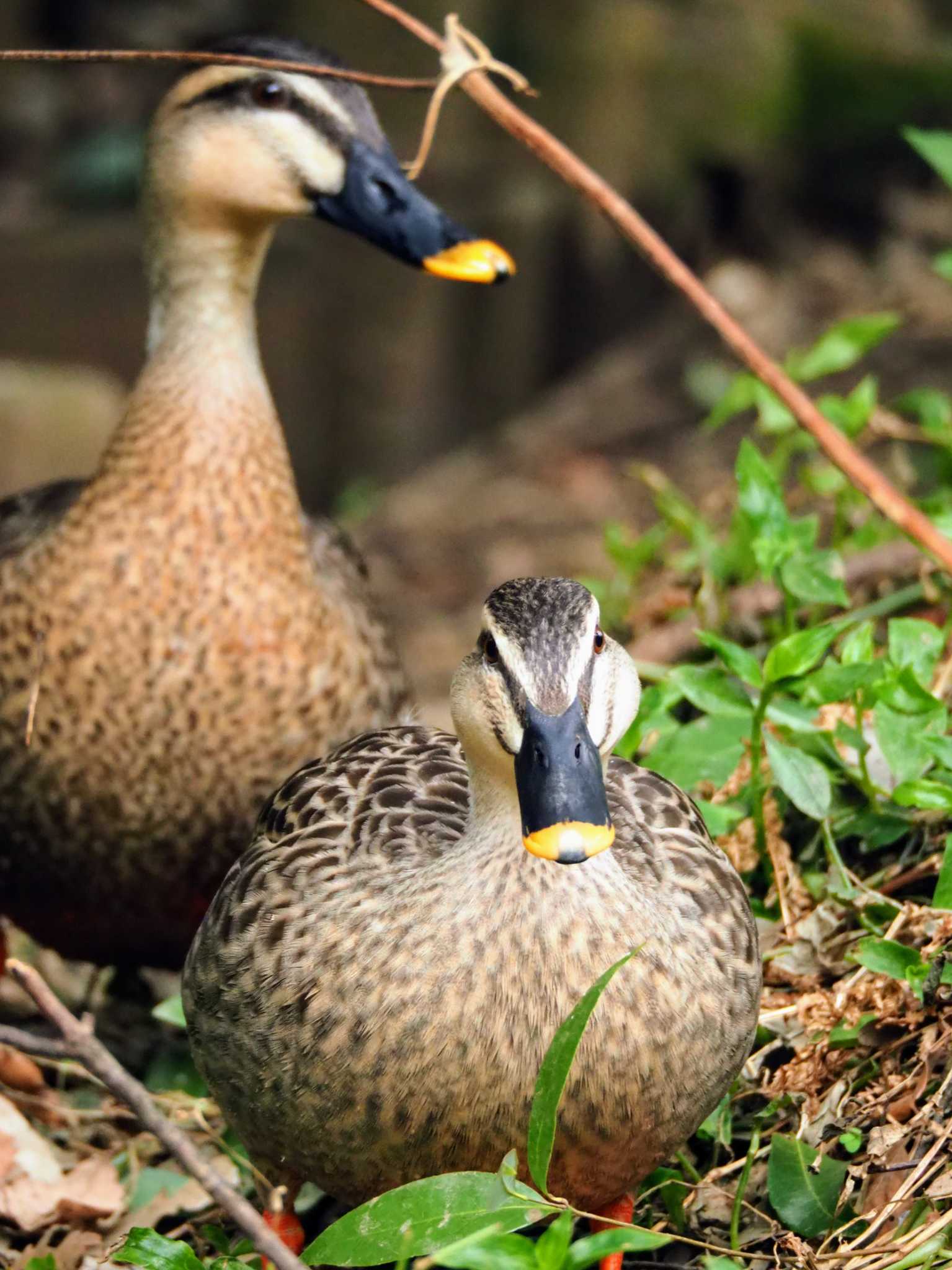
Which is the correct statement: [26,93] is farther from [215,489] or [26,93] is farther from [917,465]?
[215,489]

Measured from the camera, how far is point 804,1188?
2365mm

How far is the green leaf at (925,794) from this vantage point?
8.45ft

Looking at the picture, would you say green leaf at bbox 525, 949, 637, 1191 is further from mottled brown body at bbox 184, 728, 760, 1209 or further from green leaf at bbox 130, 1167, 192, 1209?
green leaf at bbox 130, 1167, 192, 1209

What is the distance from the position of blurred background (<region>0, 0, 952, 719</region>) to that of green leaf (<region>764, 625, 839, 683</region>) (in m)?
3.54

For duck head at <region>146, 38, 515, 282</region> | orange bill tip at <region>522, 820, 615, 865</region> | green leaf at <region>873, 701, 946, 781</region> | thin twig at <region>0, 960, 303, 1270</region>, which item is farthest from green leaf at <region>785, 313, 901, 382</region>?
thin twig at <region>0, 960, 303, 1270</region>

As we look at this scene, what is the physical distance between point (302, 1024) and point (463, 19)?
597cm

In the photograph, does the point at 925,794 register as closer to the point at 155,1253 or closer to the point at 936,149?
the point at 155,1253

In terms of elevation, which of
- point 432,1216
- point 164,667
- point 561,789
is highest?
point 561,789

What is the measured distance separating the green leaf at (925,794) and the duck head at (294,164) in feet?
3.76

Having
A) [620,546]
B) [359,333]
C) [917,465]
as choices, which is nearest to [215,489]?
[620,546]

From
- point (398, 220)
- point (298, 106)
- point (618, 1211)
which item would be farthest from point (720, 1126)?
point (298, 106)

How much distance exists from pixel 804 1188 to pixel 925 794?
0.60 metres

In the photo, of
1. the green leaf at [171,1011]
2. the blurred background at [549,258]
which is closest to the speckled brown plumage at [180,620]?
the green leaf at [171,1011]

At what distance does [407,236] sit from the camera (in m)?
3.15
